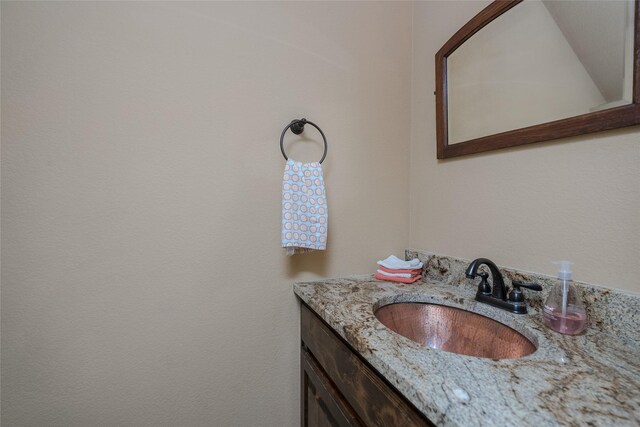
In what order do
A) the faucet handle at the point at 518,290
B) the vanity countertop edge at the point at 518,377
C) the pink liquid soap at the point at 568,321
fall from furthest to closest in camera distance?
the faucet handle at the point at 518,290
the pink liquid soap at the point at 568,321
the vanity countertop edge at the point at 518,377

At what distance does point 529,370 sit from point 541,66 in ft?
2.60

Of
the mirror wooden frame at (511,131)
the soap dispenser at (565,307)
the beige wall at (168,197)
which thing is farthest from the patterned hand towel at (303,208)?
the soap dispenser at (565,307)

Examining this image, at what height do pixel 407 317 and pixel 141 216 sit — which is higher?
pixel 141 216

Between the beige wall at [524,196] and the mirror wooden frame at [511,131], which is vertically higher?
the mirror wooden frame at [511,131]

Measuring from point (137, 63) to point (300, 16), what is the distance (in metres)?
0.61

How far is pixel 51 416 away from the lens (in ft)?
2.56

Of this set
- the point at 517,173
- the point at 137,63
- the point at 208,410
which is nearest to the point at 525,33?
the point at 517,173

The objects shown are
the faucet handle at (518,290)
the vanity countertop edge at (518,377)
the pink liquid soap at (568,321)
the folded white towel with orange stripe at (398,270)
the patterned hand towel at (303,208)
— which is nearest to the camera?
the vanity countertop edge at (518,377)

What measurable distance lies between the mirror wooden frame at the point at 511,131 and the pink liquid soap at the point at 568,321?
1.44 ft

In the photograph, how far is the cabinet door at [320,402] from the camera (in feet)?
2.23

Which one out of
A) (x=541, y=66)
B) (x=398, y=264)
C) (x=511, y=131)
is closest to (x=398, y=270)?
(x=398, y=264)

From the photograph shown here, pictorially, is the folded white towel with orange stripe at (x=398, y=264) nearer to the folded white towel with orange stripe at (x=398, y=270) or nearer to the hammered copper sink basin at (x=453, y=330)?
the folded white towel with orange stripe at (x=398, y=270)

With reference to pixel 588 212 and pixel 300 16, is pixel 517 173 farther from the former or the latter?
pixel 300 16

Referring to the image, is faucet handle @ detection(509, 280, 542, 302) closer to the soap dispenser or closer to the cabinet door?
the soap dispenser
